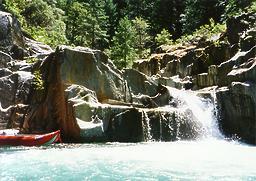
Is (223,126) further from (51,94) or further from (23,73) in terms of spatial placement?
(23,73)

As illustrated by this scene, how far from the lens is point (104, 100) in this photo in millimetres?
23719

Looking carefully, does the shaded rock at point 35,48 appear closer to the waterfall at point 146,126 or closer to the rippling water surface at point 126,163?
the waterfall at point 146,126

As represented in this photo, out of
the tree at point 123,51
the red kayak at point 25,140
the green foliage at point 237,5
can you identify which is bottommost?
the red kayak at point 25,140

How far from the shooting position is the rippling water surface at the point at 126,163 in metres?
12.2

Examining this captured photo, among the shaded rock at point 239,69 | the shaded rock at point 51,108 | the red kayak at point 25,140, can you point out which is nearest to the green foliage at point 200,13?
the shaded rock at point 239,69

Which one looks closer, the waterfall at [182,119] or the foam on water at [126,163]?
the foam on water at [126,163]

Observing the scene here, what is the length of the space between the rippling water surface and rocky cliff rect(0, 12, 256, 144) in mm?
2421

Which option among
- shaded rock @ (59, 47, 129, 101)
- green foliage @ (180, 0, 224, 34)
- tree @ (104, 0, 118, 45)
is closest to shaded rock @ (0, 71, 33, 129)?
shaded rock @ (59, 47, 129, 101)

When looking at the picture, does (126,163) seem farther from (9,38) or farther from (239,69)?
(9,38)

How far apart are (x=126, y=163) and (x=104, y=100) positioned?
378 inches

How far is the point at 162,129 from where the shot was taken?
22.9m

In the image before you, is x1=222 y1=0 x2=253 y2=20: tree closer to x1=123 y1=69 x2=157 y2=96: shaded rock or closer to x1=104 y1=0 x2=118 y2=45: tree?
x1=104 y1=0 x2=118 y2=45: tree

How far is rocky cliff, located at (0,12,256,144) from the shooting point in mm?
21906

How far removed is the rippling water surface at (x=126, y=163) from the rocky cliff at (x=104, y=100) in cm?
242
